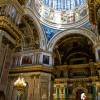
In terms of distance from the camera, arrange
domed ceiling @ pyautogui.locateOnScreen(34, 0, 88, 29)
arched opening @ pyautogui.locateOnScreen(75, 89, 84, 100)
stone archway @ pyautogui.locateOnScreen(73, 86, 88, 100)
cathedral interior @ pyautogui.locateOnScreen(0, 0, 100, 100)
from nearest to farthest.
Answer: cathedral interior @ pyautogui.locateOnScreen(0, 0, 100, 100) → domed ceiling @ pyautogui.locateOnScreen(34, 0, 88, 29) → stone archway @ pyautogui.locateOnScreen(73, 86, 88, 100) → arched opening @ pyautogui.locateOnScreen(75, 89, 84, 100)

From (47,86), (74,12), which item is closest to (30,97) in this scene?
(47,86)

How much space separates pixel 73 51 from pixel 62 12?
4773 mm

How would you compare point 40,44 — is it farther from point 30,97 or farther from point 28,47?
point 30,97

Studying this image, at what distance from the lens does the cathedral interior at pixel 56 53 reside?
16.5 m

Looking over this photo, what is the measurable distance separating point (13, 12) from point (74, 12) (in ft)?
31.0

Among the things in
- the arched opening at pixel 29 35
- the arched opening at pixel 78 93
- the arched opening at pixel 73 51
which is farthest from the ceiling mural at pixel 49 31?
the arched opening at pixel 78 93

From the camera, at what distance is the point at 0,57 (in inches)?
384

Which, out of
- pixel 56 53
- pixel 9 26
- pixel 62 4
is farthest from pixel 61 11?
pixel 9 26

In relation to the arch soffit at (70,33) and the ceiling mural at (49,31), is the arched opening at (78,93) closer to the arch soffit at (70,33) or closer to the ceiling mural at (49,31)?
the arch soffit at (70,33)

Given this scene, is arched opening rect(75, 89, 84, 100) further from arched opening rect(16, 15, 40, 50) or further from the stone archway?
arched opening rect(16, 15, 40, 50)

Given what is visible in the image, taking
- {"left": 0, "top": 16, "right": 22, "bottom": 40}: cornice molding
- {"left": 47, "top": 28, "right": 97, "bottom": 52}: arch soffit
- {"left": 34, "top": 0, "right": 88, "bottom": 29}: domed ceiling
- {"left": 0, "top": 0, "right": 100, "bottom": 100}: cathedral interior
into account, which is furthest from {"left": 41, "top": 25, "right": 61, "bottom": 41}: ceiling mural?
{"left": 0, "top": 16, "right": 22, "bottom": 40}: cornice molding

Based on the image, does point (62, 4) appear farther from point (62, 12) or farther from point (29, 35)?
point (29, 35)

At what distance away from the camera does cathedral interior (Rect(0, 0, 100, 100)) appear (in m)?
16.5

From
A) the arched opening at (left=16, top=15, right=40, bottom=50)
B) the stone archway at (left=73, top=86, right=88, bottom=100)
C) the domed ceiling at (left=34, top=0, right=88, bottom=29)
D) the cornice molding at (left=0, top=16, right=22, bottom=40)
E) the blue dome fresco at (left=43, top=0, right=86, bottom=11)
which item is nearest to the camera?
the cornice molding at (left=0, top=16, right=22, bottom=40)
